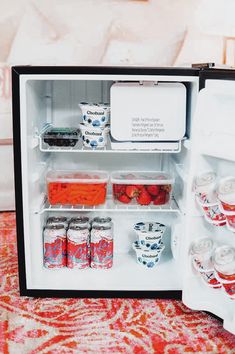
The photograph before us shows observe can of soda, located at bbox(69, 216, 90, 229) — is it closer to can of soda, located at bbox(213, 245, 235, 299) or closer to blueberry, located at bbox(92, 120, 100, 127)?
blueberry, located at bbox(92, 120, 100, 127)

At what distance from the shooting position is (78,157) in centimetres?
→ 243

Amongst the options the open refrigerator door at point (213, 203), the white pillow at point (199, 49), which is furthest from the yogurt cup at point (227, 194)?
the white pillow at point (199, 49)

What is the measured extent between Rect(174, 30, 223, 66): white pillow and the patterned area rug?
2009mm

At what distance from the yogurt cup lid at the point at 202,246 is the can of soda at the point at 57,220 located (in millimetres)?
731

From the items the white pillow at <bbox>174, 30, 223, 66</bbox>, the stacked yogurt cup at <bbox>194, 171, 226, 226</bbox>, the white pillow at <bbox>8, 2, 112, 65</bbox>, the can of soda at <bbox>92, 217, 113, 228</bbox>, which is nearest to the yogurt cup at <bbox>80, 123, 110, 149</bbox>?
the can of soda at <bbox>92, 217, 113, 228</bbox>

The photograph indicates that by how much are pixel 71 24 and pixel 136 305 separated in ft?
7.03

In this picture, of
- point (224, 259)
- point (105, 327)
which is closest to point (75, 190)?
point (105, 327)

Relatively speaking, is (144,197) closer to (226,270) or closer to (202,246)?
(202,246)

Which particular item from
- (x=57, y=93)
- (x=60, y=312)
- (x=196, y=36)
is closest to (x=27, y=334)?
(x=60, y=312)

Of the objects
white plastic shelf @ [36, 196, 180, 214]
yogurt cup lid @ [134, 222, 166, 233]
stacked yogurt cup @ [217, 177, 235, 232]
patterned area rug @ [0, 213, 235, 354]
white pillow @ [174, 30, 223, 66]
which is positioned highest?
white pillow @ [174, 30, 223, 66]

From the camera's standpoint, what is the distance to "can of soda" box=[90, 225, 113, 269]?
2.21m

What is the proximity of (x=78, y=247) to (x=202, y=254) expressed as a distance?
2.25 feet

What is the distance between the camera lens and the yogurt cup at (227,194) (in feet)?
5.24

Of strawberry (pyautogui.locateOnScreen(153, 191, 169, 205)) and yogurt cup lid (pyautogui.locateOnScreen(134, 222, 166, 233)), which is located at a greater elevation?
strawberry (pyautogui.locateOnScreen(153, 191, 169, 205))
